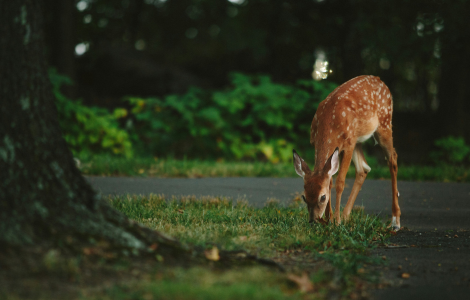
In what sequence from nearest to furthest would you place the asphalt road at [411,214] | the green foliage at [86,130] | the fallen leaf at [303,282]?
the fallen leaf at [303,282] → the asphalt road at [411,214] → the green foliage at [86,130]

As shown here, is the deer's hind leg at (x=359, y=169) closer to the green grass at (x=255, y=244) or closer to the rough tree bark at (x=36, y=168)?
the green grass at (x=255, y=244)

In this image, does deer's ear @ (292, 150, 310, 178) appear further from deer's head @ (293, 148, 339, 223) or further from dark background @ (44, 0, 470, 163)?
dark background @ (44, 0, 470, 163)

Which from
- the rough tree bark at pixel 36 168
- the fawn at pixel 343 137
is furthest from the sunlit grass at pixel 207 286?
the fawn at pixel 343 137

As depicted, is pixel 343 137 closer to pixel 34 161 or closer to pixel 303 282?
pixel 303 282

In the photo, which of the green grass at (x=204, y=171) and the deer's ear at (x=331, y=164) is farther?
the green grass at (x=204, y=171)

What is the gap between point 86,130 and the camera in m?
11.8

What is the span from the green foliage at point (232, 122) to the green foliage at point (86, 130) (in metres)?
0.60

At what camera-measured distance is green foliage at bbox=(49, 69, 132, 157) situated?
11.5 metres

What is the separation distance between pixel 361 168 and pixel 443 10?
737cm

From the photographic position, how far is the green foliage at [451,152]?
12.9 meters

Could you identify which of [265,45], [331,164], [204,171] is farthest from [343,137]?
[265,45]

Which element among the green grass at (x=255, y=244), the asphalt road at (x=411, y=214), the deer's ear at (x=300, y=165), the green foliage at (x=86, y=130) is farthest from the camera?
the green foliage at (x=86, y=130)

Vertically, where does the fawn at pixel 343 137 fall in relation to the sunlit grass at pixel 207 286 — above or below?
above

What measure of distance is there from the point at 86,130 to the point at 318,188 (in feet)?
26.1
